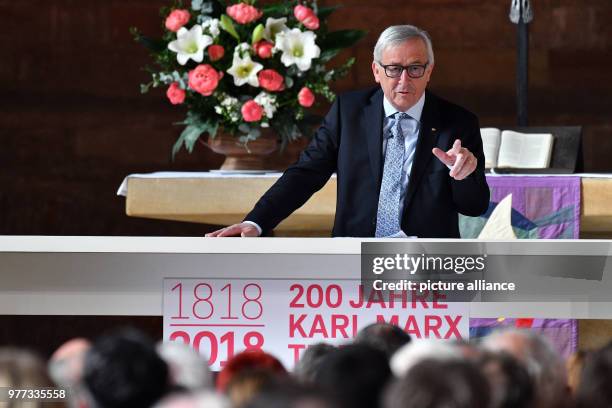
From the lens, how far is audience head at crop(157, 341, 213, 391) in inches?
40.8

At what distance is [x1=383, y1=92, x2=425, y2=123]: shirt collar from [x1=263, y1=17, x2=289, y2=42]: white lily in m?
1.20

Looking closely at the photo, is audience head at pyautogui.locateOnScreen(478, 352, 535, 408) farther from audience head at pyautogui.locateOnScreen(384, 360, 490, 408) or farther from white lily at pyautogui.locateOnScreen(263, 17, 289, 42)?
white lily at pyautogui.locateOnScreen(263, 17, 289, 42)

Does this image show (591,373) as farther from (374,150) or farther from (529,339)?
(374,150)

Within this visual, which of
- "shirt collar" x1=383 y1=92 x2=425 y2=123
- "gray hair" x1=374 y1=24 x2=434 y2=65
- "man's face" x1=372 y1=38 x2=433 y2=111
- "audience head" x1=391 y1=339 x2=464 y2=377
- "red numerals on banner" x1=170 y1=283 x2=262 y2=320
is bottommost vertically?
"audience head" x1=391 y1=339 x2=464 y2=377

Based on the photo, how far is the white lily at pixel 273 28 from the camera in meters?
3.98

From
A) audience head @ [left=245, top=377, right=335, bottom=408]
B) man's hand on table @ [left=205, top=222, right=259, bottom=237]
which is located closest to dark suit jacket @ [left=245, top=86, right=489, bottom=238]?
man's hand on table @ [left=205, top=222, right=259, bottom=237]

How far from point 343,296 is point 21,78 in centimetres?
411

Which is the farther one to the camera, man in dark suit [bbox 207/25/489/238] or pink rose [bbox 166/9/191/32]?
pink rose [bbox 166/9/191/32]

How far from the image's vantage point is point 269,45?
12.9ft

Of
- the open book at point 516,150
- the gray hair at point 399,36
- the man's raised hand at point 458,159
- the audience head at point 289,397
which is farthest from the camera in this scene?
the open book at point 516,150

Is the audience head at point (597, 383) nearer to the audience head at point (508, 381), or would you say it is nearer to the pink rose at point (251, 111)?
the audience head at point (508, 381)

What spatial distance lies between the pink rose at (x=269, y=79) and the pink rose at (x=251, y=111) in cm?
7

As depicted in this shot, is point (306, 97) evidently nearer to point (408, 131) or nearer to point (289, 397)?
point (408, 131)

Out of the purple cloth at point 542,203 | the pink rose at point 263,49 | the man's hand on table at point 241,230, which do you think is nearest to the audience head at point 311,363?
the man's hand on table at point 241,230
